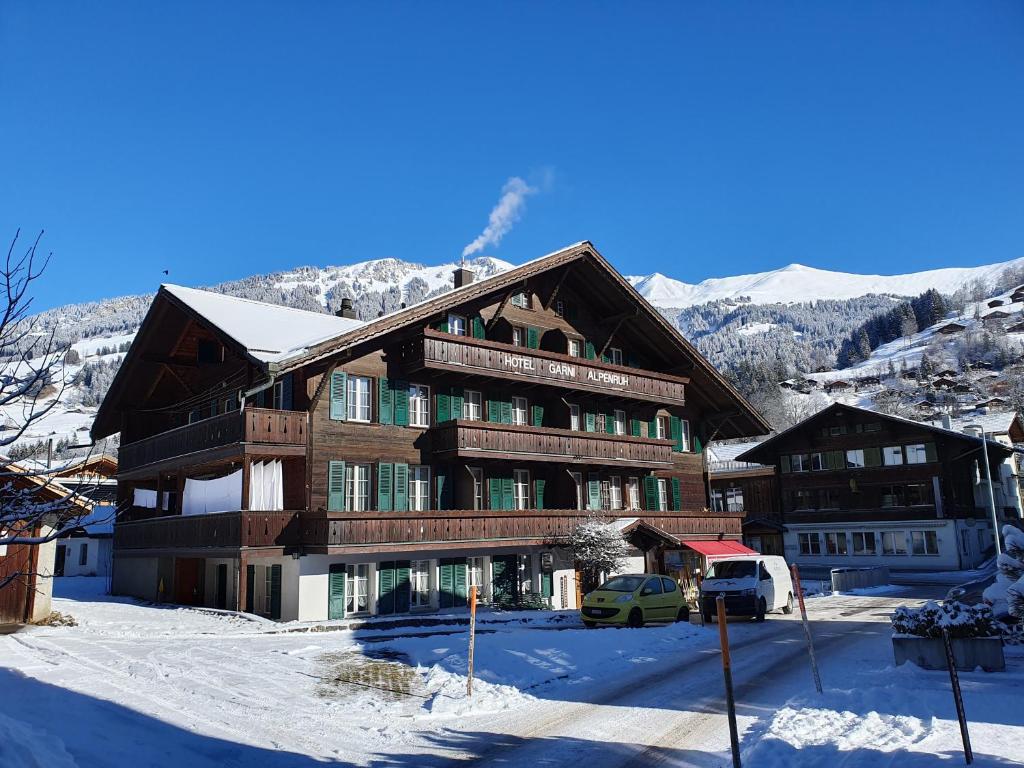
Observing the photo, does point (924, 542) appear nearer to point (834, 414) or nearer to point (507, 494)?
point (834, 414)

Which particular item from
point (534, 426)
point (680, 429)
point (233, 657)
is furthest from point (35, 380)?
point (680, 429)

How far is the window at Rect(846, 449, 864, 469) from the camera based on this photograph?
60125 mm

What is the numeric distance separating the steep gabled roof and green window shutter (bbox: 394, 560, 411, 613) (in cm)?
3856

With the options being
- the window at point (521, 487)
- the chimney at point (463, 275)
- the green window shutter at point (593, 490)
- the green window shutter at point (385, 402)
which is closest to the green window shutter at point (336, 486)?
the green window shutter at point (385, 402)

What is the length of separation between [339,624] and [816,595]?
77.6ft

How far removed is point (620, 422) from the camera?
125ft

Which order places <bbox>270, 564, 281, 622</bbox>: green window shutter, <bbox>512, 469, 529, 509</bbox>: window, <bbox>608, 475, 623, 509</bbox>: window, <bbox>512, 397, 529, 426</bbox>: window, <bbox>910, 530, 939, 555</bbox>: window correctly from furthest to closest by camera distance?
<bbox>910, 530, 939, 555</bbox>: window < <bbox>608, 475, 623, 509</bbox>: window < <bbox>512, 397, 529, 426</bbox>: window < <bbox>512, 469, 529, 509</bbox>: window < <bbox>270, 564, 281, 622</bbox>: green window shutter

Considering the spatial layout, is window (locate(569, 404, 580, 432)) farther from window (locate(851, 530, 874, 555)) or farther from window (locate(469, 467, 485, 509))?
window (locate(851, 530, 874, 555))

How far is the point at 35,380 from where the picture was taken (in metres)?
7.52

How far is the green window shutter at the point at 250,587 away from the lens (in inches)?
1111

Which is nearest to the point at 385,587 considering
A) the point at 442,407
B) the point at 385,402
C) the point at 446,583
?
the point at 446,583

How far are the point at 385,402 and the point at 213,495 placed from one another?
659 cm

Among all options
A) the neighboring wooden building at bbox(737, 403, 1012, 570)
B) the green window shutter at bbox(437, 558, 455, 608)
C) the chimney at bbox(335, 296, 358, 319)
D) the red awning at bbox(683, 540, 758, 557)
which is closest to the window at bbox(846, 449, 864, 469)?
the neighboring wooden building at bbox(737, 403, 1012, 570)

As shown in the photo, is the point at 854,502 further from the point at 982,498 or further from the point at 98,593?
the point at 98,593
